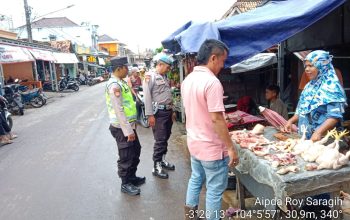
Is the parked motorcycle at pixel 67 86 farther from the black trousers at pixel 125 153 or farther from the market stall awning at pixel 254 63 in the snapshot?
the black trousers at pixel 125 153

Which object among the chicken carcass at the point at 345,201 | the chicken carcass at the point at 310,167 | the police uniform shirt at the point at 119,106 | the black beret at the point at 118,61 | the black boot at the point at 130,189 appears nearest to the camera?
the chicken carcass at the point at 310,167

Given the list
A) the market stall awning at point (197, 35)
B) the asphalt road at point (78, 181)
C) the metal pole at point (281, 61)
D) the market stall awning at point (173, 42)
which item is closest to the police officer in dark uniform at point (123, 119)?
the asphalt road at point (78, 181)

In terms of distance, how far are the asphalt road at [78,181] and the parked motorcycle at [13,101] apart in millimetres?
5329

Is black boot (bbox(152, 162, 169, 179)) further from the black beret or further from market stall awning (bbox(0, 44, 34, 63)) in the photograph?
market stall awning (bbox(0, 44, 34, 63))

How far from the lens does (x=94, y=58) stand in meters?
48.8

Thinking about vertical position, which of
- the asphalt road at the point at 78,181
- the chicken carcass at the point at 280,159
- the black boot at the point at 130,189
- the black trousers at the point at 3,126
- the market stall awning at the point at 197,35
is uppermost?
the market stall awning at the point at 197,35

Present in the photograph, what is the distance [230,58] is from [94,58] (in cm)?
4655

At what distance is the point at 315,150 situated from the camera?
9.93 ft

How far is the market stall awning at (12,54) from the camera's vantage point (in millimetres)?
15020

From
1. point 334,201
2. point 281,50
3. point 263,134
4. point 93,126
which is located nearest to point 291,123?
point 263,134

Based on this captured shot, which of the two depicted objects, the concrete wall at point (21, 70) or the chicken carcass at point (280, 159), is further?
the concrete wall at point (21, 70)

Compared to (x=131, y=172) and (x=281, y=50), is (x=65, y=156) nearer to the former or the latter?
(x=131, y=172)

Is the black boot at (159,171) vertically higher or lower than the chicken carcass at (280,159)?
lower

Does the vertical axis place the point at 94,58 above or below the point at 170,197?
above
